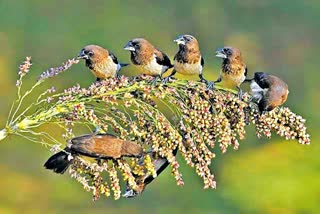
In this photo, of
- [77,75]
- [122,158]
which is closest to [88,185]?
[122,158]

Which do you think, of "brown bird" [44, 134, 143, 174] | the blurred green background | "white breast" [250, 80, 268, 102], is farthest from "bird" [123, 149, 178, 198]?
the blurred green background

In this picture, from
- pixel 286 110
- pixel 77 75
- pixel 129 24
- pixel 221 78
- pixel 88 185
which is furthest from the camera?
pixel 129 24

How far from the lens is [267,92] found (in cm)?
88

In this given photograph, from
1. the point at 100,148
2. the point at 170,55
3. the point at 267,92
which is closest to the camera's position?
the point at 100,148

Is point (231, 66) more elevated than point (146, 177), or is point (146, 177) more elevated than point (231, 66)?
point (231, 66)

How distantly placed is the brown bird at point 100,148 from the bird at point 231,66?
9.5 inches

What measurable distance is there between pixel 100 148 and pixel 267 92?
0.24m

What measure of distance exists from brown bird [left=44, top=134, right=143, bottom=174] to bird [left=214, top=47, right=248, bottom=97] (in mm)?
242

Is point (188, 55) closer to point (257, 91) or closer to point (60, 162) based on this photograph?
point (257, 91)

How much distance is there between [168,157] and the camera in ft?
2.39

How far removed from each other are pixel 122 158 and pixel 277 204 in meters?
1.45

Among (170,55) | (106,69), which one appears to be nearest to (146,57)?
(106,69)

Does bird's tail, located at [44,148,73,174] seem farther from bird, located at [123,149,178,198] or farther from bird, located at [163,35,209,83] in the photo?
bird, located at [163,35,209,83]

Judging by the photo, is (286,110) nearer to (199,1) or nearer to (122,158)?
(122,158)
